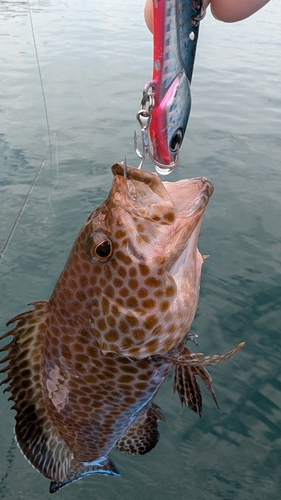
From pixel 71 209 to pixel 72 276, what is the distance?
4371mm

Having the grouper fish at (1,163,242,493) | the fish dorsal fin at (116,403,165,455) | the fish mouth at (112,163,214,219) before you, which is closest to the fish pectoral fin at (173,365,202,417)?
the grouper fish at (1,163,242,493)

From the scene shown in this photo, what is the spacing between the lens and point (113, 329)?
2.06 meters

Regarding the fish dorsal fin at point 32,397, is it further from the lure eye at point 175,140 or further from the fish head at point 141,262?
the lure eye at point 175,140

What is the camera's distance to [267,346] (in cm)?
454

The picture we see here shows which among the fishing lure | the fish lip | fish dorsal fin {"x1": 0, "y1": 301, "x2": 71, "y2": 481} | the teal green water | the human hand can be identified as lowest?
the teal green water

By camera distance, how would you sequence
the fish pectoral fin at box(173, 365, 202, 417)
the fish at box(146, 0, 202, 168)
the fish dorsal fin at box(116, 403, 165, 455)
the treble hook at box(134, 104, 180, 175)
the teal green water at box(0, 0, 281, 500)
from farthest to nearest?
the teal green water at box(0, 0, 281, 500)
the fish dorsal fin at box(116, 403, 165, 455)
the fish pectoral fin at box(173, 365, 202, 417)
the treble hook at box(134, 104, 180, 175)
the fish at box(146, 0, 202, 168)

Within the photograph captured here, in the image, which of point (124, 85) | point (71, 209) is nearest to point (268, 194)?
point (71, 209)

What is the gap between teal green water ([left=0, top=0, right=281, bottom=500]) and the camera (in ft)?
11.9

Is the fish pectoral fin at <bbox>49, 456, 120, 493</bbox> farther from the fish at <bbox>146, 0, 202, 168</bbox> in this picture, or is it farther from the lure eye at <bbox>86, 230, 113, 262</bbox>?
the fish at <bbox>146, 0, 202, 168</bbox>

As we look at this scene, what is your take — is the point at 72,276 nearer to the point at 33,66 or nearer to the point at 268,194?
the point at 268,194

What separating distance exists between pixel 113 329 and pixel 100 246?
0.34 metres

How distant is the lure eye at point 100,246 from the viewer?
6.59ft

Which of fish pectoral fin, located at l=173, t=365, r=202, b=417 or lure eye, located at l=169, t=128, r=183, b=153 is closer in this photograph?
lure eye, located at l=169, t=128, r=183, b=153

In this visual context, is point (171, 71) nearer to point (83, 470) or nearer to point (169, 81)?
point (169, 81)
